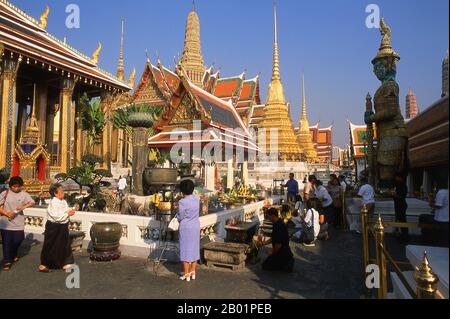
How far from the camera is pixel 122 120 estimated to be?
2877 cm

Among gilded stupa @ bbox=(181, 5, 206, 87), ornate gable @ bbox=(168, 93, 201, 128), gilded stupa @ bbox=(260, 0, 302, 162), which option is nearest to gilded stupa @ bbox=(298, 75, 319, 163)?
gilded stupa @ bbox=(260, 0, 302, 162)

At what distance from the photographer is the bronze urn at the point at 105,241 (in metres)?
6.09

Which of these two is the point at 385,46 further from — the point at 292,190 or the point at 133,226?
the point at 133,226

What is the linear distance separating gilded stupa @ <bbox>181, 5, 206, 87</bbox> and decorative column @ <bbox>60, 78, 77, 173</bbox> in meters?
23.1

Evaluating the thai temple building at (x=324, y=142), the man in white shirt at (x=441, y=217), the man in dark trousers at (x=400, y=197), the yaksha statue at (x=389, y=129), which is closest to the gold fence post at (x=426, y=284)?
the man in white shirt at (x=441, y=217)

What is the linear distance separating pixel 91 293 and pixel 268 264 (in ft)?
10.0

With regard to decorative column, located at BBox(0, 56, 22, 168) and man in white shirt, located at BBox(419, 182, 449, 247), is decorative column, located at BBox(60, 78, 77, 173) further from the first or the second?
man in white shirt, located at BBox(419, 182, 449, 247)

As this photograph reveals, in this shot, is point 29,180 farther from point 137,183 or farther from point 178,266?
point 178,266

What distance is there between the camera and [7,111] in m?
16.8

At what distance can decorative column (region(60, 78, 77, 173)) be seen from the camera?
20.4 metres

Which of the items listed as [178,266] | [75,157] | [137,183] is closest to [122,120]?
[75,157]

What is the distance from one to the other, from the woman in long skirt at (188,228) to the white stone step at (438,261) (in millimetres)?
3073

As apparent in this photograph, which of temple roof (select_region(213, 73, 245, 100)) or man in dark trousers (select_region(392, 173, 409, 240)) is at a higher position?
temple roof (select_region(213, 73, 245, 100))

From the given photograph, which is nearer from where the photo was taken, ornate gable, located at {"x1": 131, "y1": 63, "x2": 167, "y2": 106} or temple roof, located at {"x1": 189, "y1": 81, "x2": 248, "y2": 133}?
temple roof, located at {"x1": 189, "y1": 81, "x2": 248, "y2": 133}
